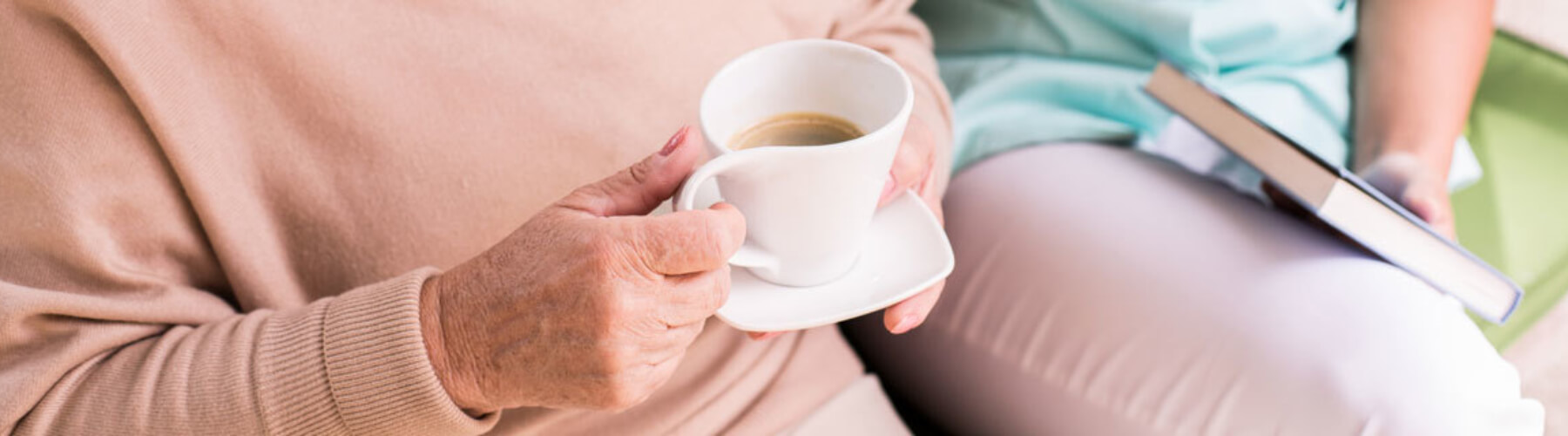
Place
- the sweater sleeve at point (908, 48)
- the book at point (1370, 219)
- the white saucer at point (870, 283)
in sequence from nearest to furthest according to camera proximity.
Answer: the white saucer at point (870, 283), the book at point (1370, 219), the sweater sleeve at point (908, 48)

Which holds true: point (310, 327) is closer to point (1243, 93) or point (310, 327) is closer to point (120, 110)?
point (120, 110)

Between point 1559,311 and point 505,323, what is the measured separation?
1.69 metres

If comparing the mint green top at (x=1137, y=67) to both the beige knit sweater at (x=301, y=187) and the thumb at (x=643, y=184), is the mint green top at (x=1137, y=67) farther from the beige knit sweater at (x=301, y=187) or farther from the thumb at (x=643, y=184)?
the thumb at (x=643, y=184)

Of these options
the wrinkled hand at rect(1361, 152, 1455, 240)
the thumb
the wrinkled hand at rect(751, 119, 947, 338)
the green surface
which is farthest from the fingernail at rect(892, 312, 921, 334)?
the green surface

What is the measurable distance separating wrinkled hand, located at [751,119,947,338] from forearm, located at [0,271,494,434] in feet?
0.84

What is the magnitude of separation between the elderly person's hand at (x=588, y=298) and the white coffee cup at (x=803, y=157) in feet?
0.10

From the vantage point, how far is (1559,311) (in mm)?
1470

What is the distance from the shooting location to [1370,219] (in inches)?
32.0

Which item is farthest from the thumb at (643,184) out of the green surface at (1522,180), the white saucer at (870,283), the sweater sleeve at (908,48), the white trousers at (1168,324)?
the green surface at (1522,180)

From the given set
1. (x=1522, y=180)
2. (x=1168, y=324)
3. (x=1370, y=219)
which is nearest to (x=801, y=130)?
(x=1168, y=324)

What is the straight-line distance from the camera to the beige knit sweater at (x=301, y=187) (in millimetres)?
599

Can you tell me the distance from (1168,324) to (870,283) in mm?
314

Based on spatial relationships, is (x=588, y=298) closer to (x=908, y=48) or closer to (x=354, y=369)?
(x=354, y=369)

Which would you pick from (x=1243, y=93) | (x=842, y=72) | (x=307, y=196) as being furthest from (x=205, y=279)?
(x=1243, y=93)
